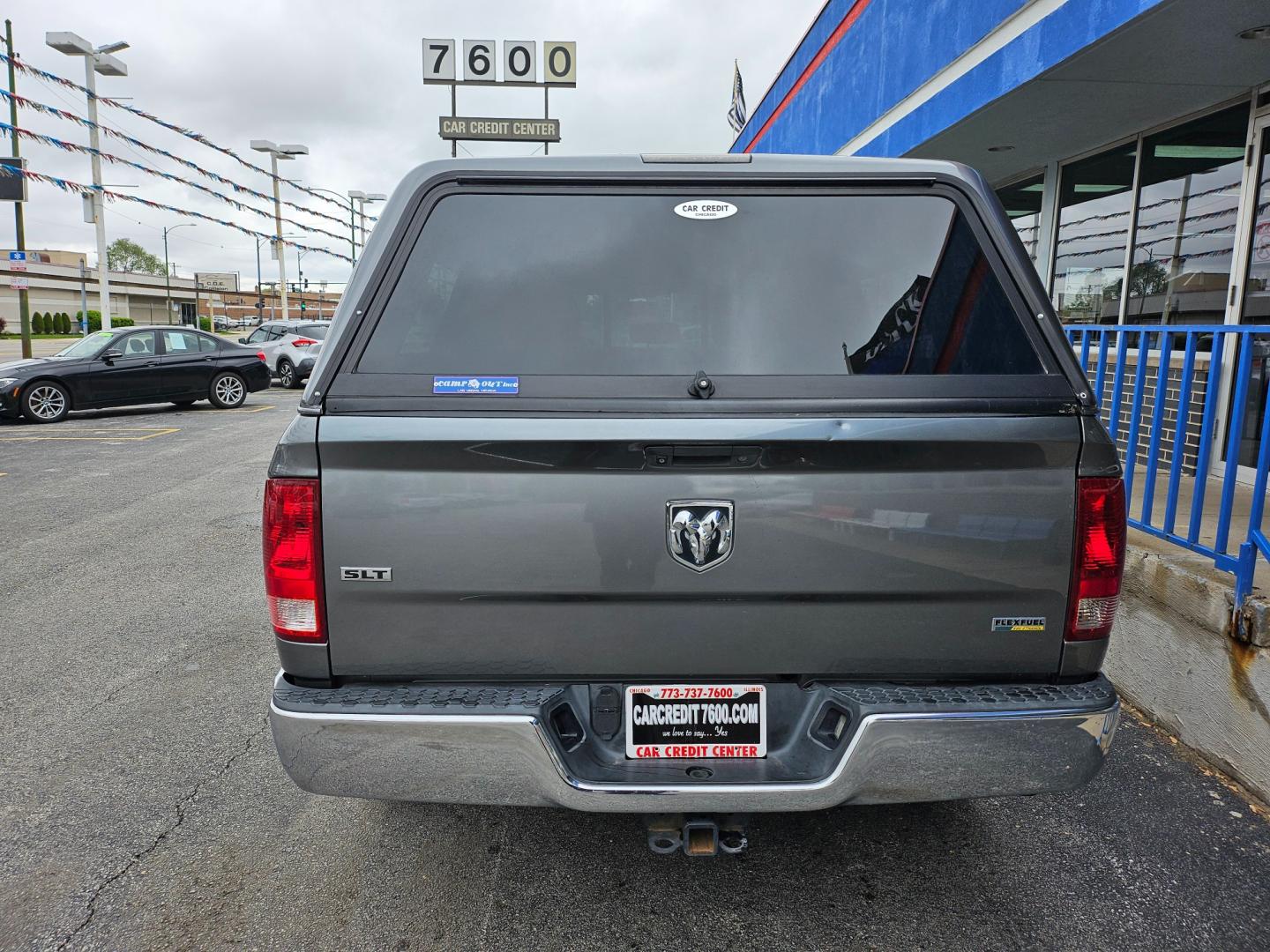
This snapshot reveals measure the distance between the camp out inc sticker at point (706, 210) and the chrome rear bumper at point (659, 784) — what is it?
1.36 metres

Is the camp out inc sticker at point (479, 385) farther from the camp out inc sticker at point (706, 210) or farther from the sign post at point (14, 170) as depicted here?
the sign post at point (14, 170)

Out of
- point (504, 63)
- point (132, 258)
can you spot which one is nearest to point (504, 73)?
point (504, 63)

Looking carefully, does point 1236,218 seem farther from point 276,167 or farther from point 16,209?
point 276,167

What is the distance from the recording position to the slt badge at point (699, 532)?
2.15m

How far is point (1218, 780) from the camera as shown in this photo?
338 centimetres

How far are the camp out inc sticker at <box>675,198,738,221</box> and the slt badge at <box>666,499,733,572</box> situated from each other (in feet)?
2.67

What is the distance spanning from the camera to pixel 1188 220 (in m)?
7.32

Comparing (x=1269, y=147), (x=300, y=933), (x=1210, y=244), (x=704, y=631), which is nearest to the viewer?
(x=704, y=631)

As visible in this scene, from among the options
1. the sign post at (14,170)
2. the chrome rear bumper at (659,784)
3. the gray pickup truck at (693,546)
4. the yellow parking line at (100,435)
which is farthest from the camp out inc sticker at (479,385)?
the sign post at (14,170)

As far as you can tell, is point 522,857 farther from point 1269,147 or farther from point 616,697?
point 1269,147

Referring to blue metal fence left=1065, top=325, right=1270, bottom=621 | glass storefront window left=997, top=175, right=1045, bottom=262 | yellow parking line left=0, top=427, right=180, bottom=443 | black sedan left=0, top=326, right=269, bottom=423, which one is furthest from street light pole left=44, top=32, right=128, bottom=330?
blue metal fence left=1065, top=325, right=1270, bottom=621

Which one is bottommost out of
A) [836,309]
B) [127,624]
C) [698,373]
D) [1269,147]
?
[127,624]

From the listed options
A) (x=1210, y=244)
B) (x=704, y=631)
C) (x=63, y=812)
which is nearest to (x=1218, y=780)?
(x=704, y=631)

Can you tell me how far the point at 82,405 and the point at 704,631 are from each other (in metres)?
15.7
